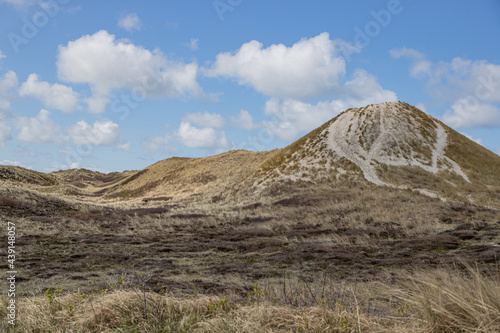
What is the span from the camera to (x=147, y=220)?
1225 inches

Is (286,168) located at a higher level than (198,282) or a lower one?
higher

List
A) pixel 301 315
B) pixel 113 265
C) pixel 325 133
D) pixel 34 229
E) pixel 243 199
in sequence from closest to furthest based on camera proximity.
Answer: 1. pixel 301 315
2. pixel 113 265
3. pixel 34 229
4. pixel 243 199
5. pixel 325 133

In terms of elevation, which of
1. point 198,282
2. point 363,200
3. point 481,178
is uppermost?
point 481,178

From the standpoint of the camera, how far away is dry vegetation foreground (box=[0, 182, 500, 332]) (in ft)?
16.6

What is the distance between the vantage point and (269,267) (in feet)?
43.2

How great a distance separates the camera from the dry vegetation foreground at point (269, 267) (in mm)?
5066

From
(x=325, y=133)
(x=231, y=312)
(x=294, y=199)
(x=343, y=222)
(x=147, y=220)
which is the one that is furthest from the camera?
(x=325, y=133)

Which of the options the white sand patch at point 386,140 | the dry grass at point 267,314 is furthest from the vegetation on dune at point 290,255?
the white sand patch at point 386,140

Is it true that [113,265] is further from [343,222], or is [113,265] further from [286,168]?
[286,168]

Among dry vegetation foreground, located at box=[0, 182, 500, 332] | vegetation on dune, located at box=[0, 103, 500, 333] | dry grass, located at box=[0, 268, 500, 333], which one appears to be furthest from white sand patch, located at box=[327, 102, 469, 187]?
Result: dry grass, located at box=[0, 268, 500, 333]

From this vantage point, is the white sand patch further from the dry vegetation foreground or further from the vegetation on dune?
the dry vegetation foreground

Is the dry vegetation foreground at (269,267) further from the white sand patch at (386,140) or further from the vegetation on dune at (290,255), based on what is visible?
the white sand patch at (386,140)

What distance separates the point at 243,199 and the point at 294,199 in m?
10.2

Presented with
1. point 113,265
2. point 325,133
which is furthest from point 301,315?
point 325,133
